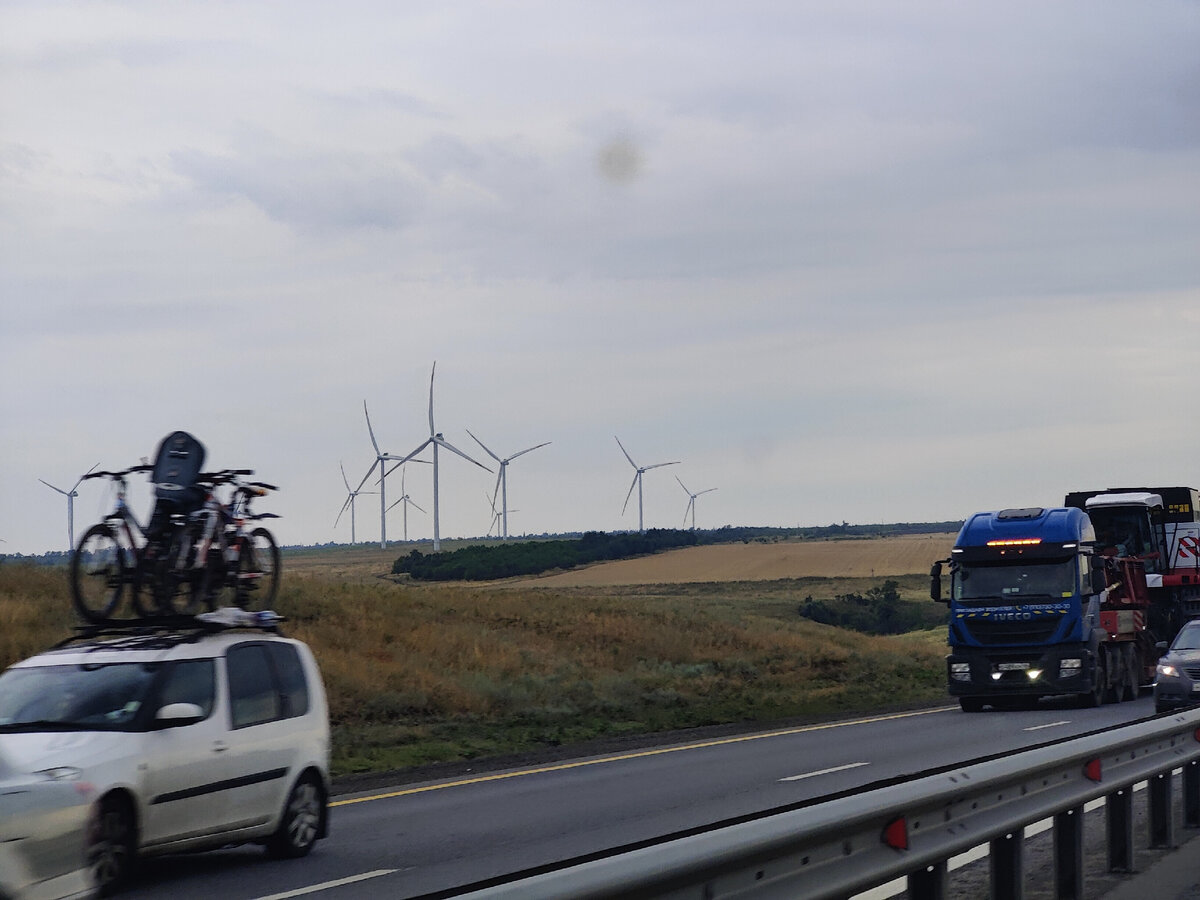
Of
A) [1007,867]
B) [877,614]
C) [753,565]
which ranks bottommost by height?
[877,614]

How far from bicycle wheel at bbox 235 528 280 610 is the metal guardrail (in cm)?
860

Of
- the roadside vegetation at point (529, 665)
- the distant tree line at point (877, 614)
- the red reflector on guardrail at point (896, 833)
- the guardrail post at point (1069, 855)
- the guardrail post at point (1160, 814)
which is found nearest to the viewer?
the red reflector on guardrail at point (896, 833)

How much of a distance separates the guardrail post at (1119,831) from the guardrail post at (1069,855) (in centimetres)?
110

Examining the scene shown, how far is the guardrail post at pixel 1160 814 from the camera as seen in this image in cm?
1116

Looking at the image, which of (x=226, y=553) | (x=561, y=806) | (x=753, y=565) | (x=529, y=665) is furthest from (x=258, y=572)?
(x=753, y=565)

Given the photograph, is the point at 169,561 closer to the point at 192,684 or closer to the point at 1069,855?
the point at 192,684

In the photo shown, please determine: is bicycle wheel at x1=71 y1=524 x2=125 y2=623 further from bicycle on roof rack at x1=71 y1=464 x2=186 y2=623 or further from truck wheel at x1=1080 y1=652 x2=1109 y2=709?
truck wheel at x1=1080 y1=652 x2=1109 y2=709

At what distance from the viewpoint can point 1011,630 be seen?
98.6 feet

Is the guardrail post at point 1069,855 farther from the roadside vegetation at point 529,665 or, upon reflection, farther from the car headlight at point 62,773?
the roadside vegetation at point 529,665

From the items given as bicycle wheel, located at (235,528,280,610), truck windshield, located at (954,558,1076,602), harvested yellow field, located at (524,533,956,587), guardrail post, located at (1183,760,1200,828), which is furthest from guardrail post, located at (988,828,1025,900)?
harvested yellow field, located at (524,533,956,587)

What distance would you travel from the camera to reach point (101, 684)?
11266 mm

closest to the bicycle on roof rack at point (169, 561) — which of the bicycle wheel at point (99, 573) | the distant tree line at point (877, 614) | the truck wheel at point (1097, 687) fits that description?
the bicycle wheel at point (99, 573)

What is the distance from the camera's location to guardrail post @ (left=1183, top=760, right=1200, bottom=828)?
1222 centimetres

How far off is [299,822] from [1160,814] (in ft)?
20.8
